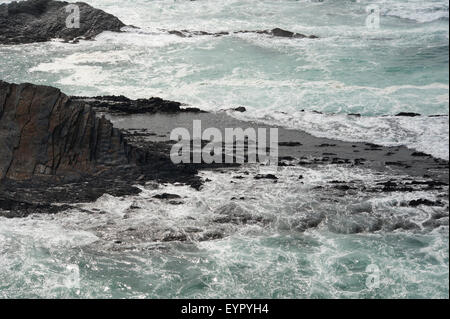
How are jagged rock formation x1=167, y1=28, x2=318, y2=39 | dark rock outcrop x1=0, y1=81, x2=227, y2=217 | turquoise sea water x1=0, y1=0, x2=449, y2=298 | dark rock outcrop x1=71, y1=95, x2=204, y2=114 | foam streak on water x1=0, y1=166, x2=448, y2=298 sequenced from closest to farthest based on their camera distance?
foam streak on water x1=0, y1=166, x2=448, y2=298 → turquoise sea water x1=0, y1=0, x2=449, y2=298 → dark rock outcrop x1=0, y1=81, x2=227, y2=217 → dark rock outcrop x1=71, y1=95, x2=204, y2=114 → jagged rock formation x1=167, y1=28, x2=318, y2=39

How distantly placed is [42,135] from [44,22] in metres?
17.8

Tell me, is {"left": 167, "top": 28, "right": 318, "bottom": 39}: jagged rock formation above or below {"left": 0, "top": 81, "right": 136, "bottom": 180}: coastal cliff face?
above

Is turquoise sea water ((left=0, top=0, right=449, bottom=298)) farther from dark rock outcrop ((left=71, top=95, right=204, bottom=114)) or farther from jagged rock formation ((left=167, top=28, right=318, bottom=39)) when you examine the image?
dark rock outcrop ((left=71, top=95, right=204, bottom=114))

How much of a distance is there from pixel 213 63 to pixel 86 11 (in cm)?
887

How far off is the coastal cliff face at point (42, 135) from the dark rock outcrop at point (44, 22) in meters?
16.0

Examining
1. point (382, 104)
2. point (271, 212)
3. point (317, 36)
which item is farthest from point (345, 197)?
point (317, 36)

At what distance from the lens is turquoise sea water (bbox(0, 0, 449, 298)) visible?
1042 cm

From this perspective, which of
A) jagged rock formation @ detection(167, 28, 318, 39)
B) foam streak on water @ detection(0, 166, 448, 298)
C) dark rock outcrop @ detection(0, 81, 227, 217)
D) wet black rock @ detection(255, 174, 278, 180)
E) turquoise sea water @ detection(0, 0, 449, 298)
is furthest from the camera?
jagged rock formation @ detection(167, 28, 318, 39)

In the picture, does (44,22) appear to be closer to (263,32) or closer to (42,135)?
(263,32)

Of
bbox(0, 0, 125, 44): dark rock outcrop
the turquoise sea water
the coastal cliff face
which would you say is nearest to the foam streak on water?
the turquoise sea water

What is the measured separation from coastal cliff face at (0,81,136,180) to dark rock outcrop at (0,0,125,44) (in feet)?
52.4

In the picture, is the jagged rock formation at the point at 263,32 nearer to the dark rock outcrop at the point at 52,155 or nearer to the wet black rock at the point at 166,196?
the dark rock outcrop at the point at 52,155

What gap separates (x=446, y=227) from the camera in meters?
11.4

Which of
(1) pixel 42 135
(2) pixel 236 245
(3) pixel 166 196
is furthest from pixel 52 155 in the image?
(2) pixel 236 245
